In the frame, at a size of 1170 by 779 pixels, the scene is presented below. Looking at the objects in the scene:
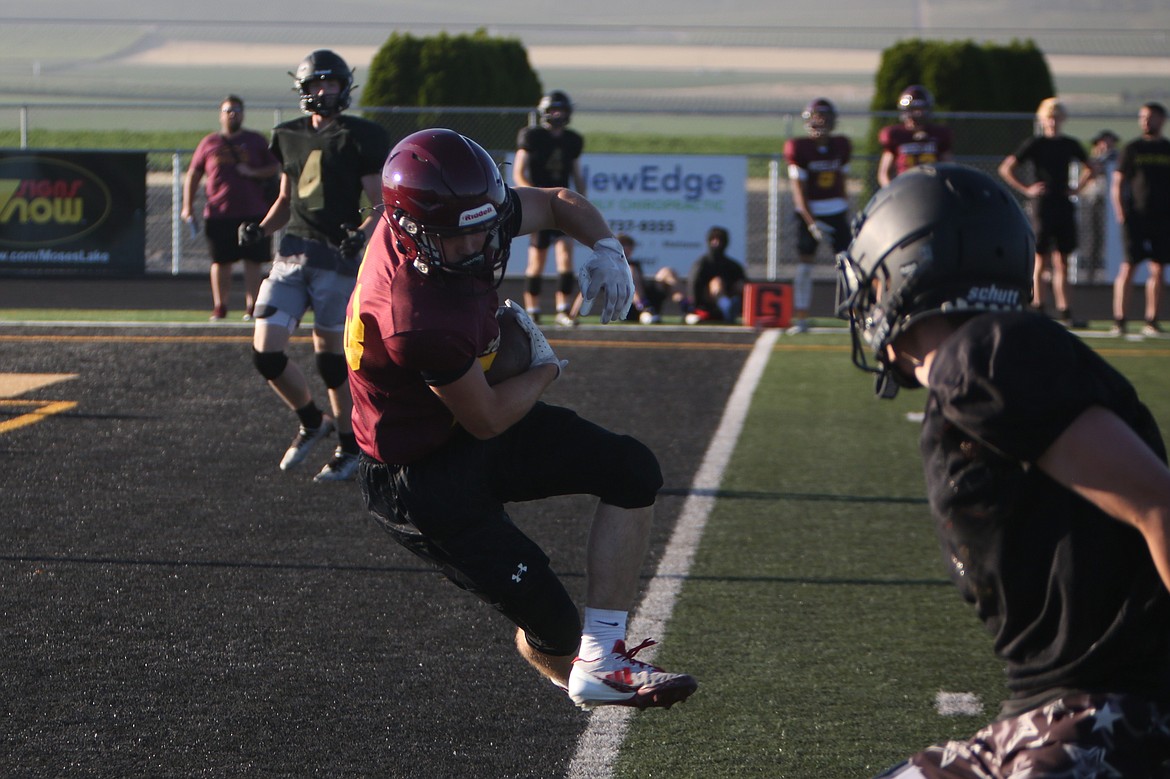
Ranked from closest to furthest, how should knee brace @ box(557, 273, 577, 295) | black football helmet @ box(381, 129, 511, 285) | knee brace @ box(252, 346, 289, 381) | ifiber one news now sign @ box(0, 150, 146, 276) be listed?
black football helmet @ box(381, 129, 511, 285)
knee brace @ box(252, 346, 289, 381)
knee brace @ box(557, 273, 577, 295)
ifiber one news now sign @ box(0, 150, 146, 276)

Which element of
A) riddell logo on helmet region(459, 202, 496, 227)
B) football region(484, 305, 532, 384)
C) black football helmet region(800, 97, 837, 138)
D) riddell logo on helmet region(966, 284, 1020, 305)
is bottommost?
football region(484, 305, 532, 384)

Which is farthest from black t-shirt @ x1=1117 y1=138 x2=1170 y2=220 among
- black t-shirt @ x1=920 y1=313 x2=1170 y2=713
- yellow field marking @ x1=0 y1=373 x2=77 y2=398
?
black t-shirt @ x1=920 y1=313 x2=1170 y2=713

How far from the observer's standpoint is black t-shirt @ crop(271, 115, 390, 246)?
296 inches

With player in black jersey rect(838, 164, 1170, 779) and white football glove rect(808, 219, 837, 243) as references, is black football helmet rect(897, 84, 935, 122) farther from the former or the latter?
player in black jersey rect(838, 164, 1170, 779)

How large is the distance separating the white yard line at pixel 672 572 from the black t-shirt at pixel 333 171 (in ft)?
7.26

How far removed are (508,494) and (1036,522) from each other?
184cm

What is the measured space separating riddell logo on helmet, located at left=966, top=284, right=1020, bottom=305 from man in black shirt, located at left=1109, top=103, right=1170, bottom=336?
10.9 m

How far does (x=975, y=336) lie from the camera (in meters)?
2.16

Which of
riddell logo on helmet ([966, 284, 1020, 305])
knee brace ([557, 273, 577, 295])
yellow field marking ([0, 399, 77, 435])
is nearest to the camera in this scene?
riddell logo on helmet ([966, 284, 1020, 305])

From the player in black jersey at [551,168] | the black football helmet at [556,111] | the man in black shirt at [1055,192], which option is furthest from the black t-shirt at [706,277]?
the man in black shirt at [1055,192]

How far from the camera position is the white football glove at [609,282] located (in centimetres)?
400

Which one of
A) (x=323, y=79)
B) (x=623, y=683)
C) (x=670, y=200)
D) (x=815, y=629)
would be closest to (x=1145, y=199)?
(x=670, y=200)

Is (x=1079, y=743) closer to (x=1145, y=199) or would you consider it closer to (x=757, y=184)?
(x=1145, y=199)

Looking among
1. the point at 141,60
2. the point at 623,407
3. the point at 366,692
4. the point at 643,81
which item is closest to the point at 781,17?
the point at 643,81
